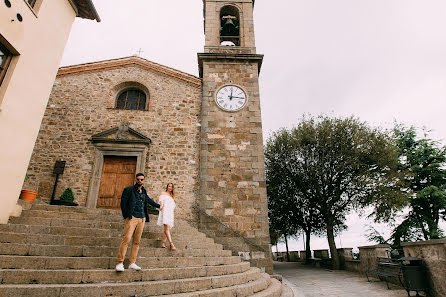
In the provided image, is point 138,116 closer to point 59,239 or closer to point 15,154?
point 15,154

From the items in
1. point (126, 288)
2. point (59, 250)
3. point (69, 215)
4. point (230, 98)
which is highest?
point (230, 98)

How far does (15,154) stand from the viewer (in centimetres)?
510

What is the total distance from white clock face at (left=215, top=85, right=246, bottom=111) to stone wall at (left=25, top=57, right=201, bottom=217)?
96 centimetres

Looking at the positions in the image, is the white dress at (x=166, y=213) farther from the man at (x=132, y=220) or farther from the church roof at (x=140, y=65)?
the church roof at (x=140, y=65)

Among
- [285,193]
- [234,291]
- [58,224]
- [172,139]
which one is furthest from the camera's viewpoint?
[285,193]

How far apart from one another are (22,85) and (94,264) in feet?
14.1

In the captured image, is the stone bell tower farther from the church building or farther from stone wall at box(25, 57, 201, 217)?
stone wall at box(25, 57, 201, 217)

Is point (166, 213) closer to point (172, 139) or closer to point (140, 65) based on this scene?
point (172, 139)

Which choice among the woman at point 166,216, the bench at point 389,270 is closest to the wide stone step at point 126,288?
the woman at point 166,216

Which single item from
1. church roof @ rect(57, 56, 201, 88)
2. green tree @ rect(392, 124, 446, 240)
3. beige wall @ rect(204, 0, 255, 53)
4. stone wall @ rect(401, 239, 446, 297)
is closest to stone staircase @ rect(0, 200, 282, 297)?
stone wall @ rect(401, 239, 446, 297)

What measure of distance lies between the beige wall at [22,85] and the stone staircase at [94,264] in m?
0.99

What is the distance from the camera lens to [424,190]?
1271 cm

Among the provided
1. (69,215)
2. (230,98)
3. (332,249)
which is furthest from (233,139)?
(332,249)

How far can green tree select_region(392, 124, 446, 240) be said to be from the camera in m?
12.7
